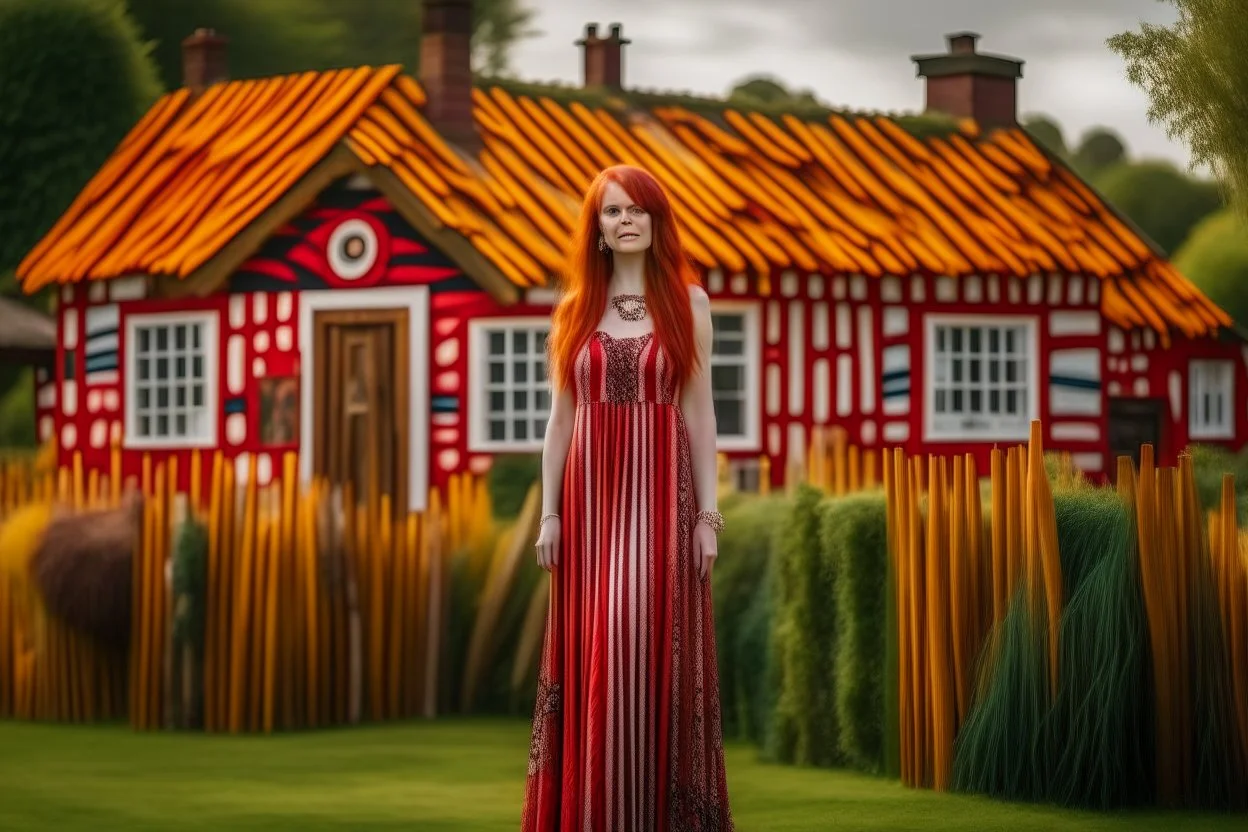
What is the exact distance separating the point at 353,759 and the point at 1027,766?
3429 millimetres

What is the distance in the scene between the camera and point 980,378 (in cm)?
2180

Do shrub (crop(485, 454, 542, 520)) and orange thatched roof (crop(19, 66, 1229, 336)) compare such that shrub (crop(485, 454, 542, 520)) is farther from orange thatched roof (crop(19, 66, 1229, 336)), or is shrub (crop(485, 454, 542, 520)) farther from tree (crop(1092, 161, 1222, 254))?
tree (crop(1092, 161, 1222, 254))

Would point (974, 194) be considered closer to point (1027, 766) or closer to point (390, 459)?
point (390, 459)

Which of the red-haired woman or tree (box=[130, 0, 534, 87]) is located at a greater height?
tree (box=[130, 0, 534, 87])

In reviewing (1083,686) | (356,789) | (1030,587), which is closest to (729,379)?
A: (356,789)

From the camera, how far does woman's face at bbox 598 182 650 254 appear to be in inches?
284

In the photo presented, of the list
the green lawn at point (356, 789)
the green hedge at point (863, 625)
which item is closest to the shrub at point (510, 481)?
the green lawn at point (356, 789)

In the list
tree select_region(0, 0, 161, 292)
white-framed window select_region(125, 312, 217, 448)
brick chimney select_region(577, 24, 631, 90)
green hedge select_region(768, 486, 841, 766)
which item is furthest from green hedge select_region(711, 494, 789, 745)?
tree select_region(0, 0, 161, 292)

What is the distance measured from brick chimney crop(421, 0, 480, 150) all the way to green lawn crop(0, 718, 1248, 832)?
826cm

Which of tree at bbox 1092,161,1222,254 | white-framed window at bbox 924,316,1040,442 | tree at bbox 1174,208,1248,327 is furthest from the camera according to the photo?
tree at bbox 1092,161,1222,254

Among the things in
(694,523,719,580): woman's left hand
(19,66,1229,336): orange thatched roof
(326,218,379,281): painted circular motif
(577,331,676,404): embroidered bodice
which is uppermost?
(19,66,1229,336): orange thatched roof

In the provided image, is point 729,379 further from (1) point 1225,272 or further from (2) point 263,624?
(1) point 1225,272

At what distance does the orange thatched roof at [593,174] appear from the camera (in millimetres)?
19000

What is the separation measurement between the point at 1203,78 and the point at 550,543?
6224 millimetres
